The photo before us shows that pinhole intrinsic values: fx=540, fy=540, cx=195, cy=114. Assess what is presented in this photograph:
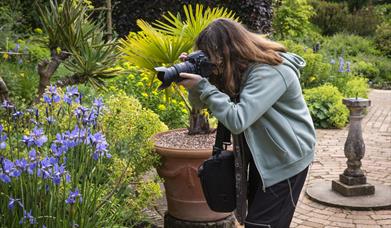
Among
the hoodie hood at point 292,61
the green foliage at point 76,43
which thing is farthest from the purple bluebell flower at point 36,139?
the green foliage at point 76,43

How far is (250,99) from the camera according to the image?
240 cm

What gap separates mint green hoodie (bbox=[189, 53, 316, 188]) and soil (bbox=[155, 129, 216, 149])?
1.47m

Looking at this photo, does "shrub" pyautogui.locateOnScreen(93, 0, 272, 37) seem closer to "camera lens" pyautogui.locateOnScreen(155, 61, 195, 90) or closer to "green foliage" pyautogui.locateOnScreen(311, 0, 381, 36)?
"camera lens" pyautogui.locateOnScreen(155, 61, 195, 90)

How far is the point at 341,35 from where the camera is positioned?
1906 centimetres

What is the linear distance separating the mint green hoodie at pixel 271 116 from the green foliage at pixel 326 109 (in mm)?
6263

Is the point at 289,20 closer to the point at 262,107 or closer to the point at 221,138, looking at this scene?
the point at 221,138

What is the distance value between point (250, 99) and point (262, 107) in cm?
7

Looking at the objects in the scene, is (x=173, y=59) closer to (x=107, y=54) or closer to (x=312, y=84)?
(x=107, y=54)

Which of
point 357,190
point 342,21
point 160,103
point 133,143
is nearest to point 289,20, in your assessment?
point 342,21

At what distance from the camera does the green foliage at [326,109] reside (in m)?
8.73

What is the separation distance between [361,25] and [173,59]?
18386 millimetres

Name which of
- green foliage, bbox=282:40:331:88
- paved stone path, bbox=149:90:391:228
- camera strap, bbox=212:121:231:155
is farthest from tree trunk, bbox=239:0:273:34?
camera strap, bbox=212:121:231:155

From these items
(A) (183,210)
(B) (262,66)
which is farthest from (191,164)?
(B) (262,66)

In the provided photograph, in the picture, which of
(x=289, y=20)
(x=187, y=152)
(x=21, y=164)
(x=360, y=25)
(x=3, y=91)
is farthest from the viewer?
(x=360, y=25)
